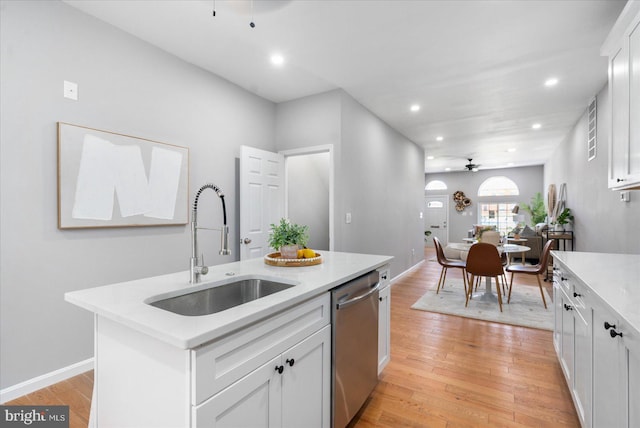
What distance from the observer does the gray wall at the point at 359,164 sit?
375 centimetres

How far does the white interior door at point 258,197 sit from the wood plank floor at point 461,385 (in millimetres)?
1789

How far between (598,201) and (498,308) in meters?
1.85

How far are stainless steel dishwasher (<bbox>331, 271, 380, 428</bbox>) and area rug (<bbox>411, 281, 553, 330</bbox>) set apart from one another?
2.30 meters

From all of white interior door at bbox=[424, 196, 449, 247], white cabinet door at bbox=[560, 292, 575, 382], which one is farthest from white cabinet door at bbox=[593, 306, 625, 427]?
white interior door at bbox=[424, 196, 449, 247]

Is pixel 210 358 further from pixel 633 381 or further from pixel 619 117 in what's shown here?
pixel 619 117

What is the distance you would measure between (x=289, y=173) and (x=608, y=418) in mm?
4407

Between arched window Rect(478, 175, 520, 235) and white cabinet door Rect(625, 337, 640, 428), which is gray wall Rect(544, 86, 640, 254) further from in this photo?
arched window Rect(478, 175, 520, 235)

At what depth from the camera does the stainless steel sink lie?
137 cm

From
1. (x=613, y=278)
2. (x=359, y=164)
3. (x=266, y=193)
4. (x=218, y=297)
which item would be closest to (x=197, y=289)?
(x=218, y=297)

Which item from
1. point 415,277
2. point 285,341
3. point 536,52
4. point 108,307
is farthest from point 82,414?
point 415,277

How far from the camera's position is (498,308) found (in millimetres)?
3977

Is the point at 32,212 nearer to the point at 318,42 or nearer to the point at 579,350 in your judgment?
the point at 318,42

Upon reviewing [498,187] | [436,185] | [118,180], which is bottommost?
[118,180]

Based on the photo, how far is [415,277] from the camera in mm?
5859
